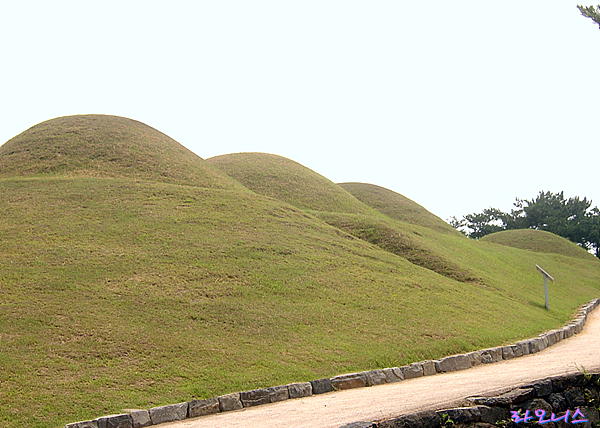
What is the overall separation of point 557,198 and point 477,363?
75.4m

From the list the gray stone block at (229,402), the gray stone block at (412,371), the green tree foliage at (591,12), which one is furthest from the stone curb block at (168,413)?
the green tree foliage at (591,12)

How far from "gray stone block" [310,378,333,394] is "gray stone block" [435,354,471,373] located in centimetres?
361

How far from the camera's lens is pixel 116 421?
1002 centimetres

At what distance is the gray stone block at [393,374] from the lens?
1348 centimetres

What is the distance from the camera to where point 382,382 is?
13312 millimetres

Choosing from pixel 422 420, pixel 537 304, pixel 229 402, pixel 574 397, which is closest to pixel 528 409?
pixel 574 397

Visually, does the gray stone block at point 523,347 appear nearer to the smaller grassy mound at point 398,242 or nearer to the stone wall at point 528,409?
the stone wall at point 528,409

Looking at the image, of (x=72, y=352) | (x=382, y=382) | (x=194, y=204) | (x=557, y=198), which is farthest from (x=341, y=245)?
(x=557, y=198)

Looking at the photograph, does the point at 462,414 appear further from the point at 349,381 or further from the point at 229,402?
the point at 349,381

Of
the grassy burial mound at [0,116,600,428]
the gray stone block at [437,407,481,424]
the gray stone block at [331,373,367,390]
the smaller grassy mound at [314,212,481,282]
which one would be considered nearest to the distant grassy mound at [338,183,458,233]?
Result: the smaller grassy mound at [314,212,481,282]

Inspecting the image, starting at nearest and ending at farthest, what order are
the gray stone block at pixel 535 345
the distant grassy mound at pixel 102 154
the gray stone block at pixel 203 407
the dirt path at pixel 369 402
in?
the dirt path at pixel 369 402 < the gray stone block at pixel 203 407 < the gray stone block at pixel 535 345 < the distant grassy mound at pixel 102 154

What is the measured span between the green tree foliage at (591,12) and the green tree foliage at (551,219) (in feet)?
215

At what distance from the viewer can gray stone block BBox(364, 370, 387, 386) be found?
13.1 meters

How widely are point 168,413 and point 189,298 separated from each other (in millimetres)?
6792
